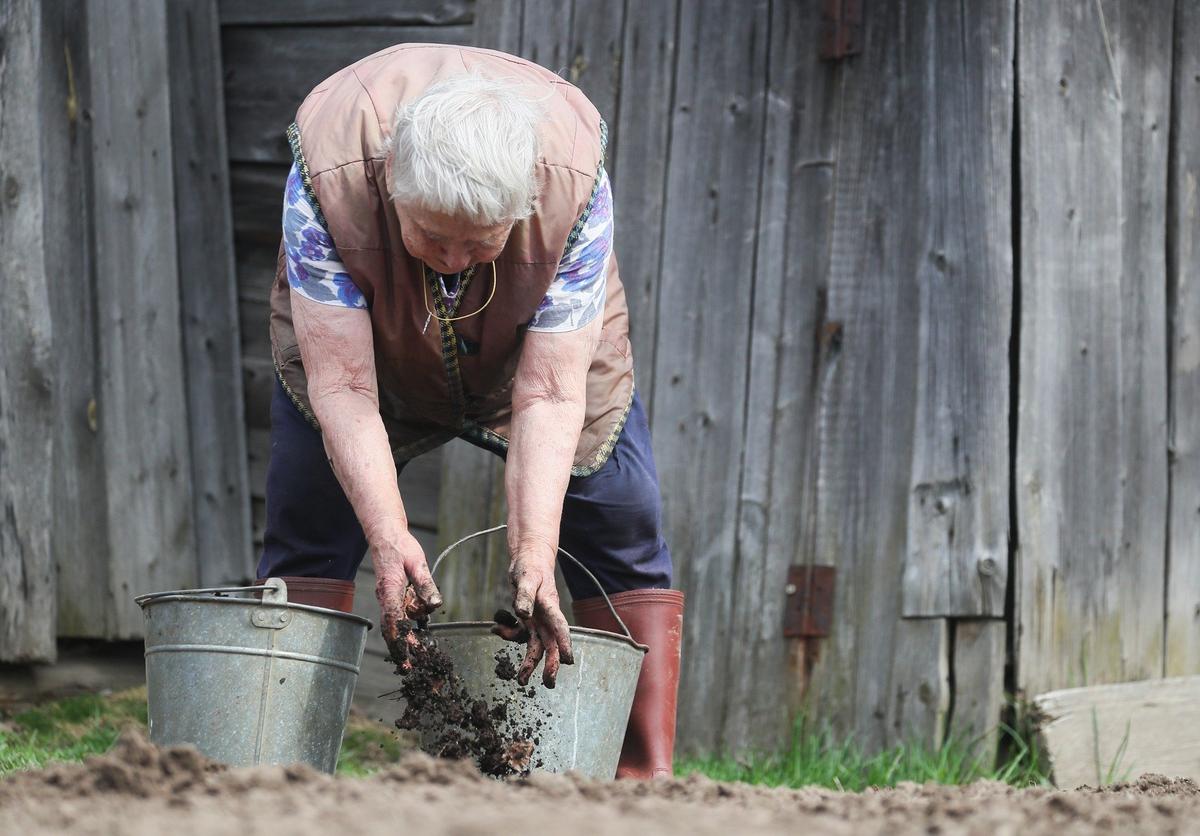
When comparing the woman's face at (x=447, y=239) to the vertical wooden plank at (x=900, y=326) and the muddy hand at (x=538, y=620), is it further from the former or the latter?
the vertical wooden plank at (x=900, y=326)

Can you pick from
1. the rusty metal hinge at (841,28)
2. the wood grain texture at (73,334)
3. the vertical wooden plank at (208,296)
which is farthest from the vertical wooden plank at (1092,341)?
the wood grain texture at (73,334)

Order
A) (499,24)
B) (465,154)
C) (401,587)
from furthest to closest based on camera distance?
(499,24)
(401,587)
(465,154)

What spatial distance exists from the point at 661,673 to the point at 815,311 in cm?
129

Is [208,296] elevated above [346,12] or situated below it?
below

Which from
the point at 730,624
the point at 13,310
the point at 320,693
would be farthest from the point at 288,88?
the point at 320,693

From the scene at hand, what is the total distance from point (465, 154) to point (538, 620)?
0.85 meters

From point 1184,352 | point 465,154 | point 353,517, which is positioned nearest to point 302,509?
point 353,517

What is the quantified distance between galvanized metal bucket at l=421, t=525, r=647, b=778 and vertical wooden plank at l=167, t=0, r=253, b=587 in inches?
84.9

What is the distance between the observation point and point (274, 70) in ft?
15.0

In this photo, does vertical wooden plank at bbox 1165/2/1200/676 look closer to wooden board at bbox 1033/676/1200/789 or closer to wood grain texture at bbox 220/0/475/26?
wooden board at bbox 1033/676/1200/789

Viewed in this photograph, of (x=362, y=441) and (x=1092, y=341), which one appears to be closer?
(x=362, y=441)

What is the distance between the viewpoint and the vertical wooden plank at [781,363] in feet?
13.0

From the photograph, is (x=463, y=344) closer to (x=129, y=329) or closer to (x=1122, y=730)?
(x=129, y=329)

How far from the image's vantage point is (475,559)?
4320mm
